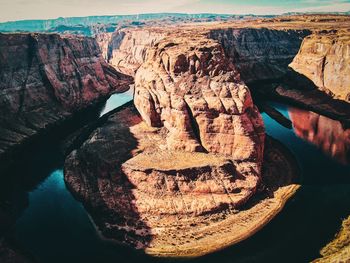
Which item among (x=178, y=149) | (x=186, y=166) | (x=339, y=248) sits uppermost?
(x=178, y=149)

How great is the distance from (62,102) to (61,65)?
63.2ft

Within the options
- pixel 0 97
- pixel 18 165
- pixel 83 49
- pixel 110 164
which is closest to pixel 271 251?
pixel 110 164

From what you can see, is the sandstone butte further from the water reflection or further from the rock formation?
the water reflection

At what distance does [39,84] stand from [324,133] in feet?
314

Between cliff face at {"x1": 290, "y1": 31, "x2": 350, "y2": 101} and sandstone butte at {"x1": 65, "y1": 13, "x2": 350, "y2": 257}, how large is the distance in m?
53.9

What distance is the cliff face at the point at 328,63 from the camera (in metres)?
123

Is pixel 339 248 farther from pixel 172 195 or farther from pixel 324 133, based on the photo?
pixel 324 133

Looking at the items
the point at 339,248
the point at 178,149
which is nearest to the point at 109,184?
the point at 178,149

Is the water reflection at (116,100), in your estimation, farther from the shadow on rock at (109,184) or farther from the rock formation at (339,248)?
the rock formation at (339,248)

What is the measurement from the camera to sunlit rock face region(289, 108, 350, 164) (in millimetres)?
85625

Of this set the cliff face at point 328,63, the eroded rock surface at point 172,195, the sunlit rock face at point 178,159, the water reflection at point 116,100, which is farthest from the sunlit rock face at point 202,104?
the cliff face at point 328,63

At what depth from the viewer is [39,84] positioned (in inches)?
4719

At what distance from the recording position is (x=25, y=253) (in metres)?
53.9

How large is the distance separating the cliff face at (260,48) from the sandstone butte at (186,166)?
269 ft
